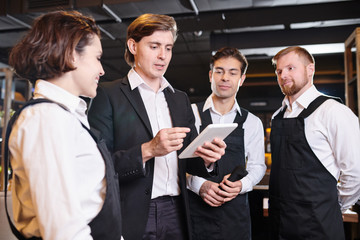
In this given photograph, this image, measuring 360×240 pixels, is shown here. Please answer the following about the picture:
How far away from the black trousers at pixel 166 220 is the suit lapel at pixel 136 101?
346 millimetres

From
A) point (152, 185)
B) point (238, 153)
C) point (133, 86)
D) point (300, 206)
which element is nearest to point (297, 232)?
point (300, 206)

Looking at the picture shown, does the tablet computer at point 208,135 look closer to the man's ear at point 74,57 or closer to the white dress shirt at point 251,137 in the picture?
the man's ear at point 74,57

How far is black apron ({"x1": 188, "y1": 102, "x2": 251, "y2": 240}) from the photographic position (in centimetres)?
201

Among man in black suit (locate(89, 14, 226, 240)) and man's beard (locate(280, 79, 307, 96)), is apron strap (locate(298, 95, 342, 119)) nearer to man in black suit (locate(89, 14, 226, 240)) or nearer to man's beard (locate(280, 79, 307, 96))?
man's beard (locate(280, 79, 307, 96))

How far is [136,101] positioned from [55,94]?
0.60m

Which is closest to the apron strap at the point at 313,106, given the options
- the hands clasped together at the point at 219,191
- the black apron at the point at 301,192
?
the black apron at the point at 301,192

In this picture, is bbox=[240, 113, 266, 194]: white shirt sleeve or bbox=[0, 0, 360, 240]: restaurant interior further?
bbox=[0, 0, 360, 240]: restaurant interior

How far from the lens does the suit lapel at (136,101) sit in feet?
4.83

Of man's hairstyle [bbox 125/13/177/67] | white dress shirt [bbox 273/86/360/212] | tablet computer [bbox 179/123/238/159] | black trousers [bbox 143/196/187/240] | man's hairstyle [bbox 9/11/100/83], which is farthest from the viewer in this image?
white dress shirt [bbox 273/86/360/212]

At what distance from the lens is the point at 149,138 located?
147 cm

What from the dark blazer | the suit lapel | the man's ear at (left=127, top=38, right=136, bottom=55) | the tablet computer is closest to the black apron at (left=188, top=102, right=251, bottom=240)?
the dark blazer

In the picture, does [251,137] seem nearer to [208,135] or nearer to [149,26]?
[208,135]

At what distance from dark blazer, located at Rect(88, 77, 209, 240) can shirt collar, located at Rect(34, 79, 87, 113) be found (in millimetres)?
446

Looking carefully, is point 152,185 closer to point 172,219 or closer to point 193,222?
point 172,219
